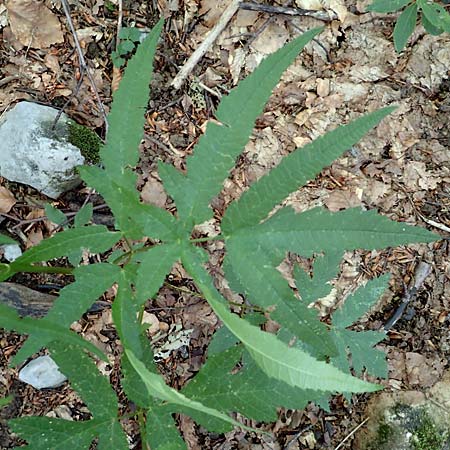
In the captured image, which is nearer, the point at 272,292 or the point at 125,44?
the point at 272,292

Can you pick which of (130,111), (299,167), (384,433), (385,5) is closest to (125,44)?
(385,5)

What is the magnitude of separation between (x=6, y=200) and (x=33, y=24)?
113 centimetres

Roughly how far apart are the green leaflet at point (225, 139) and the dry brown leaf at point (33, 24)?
7.37ft

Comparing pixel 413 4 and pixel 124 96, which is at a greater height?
pixel 413 4

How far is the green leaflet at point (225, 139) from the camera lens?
1.55m

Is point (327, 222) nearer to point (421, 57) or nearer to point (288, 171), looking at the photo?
point (288, 171)

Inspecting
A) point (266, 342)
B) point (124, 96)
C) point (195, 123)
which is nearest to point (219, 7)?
point (195, 123)

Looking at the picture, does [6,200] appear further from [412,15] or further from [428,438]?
[428,438]

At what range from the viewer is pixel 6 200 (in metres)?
3.19

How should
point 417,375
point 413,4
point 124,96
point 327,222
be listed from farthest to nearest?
point 417,375, point 413,4, point 124,96, point 327,222

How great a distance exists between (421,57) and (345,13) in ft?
1.84

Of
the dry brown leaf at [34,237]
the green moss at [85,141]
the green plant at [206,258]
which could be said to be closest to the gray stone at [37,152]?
the green moss at [85,141]

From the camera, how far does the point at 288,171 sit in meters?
1.55

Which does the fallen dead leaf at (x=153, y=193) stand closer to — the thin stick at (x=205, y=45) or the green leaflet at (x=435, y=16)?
the thin stick at (x=205, y=45)
